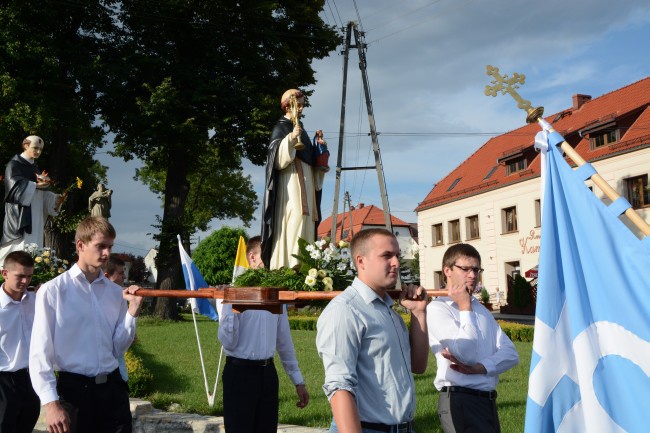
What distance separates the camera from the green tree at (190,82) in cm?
2181

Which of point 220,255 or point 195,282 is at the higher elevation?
point 220,255

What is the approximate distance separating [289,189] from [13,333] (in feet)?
8.67

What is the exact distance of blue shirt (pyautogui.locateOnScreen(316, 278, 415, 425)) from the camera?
10.3 ft

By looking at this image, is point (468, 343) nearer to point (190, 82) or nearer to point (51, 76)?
point (51, 76)

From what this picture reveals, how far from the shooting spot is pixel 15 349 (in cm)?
586

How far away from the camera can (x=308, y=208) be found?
630 centimetres

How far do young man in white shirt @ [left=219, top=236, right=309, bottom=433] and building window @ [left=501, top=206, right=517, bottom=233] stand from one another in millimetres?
35341

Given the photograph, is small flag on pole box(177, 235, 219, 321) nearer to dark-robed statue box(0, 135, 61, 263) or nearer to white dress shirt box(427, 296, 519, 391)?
dark-robed statue box(0, 135, 61, 263)

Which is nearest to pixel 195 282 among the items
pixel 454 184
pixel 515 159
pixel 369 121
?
pixel 369 121

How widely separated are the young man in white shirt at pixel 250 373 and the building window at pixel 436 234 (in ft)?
136

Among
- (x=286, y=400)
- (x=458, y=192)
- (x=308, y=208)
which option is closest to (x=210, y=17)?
(x=286, y=400)

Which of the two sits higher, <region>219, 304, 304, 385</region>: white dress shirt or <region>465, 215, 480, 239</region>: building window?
<region>465, 215, 480, 239</region>: building window

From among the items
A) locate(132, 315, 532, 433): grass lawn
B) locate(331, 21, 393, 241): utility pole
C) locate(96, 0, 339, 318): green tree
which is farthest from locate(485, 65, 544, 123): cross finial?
locate(331, 21, 393, 241): utility pole

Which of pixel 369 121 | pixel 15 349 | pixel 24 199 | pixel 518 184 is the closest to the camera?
pixel 15 349
